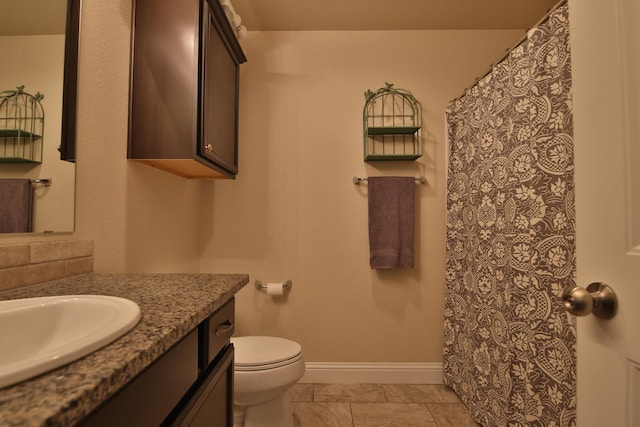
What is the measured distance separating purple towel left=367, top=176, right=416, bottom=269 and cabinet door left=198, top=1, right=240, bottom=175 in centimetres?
93

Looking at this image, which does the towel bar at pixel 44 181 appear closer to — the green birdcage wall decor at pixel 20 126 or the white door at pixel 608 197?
the green birdcage wall decor at pixel 20 126

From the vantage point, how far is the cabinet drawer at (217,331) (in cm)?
75

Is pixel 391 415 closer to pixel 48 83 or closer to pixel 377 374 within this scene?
pixel 377 374

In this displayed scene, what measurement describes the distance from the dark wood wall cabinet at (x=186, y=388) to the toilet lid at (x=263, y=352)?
35 centimetres

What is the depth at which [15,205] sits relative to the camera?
824 millimetres

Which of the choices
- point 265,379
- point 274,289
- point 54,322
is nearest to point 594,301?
point 54,322

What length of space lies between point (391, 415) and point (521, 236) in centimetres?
Result: 122

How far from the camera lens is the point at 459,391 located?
1.74 meters

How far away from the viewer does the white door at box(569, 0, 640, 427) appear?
1.47ft

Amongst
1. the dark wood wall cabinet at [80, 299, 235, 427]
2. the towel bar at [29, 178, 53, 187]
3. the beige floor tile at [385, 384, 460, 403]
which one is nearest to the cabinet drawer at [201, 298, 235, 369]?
the dark wood wall cabinet at [80, 299, 235, 427]

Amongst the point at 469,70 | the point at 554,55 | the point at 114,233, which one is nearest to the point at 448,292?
the point at 554,55

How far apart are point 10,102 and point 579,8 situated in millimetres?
1358

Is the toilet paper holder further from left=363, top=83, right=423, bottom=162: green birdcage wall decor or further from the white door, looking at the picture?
the white door

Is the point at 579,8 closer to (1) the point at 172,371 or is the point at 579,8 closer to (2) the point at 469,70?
(1) the point at 172,371
